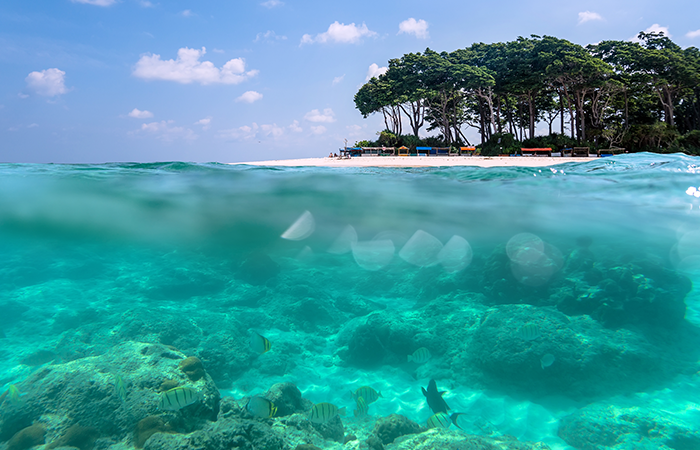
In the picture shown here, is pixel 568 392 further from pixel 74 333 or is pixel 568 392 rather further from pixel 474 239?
pixel 74 333

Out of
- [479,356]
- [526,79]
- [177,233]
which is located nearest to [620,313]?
[479,356]

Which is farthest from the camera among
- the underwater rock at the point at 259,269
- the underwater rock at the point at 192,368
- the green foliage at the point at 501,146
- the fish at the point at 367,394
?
the green foliage at the point at 501,146

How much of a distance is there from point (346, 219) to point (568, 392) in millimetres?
8705

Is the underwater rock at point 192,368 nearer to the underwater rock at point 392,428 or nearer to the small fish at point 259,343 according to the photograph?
the small fish at point 259,343

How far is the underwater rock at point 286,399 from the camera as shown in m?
6.01

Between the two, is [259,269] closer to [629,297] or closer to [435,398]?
[435,398]

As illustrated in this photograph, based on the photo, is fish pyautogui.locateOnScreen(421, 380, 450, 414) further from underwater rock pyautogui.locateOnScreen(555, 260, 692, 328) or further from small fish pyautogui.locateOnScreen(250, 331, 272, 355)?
underwater rock pyautogui.locateOnScreen(555, 260, 692, 328)

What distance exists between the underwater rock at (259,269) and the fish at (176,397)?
8.16 meters

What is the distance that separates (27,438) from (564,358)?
9.24 meters

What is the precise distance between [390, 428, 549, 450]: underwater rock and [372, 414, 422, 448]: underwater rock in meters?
0.23

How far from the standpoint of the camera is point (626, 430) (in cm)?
583

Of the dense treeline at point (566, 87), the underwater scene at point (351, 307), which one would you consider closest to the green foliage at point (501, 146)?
the dense treeline at point (566, 87)

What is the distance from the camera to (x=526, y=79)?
1315 inches

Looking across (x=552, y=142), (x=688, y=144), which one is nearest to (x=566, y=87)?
(x=552, y=142)
